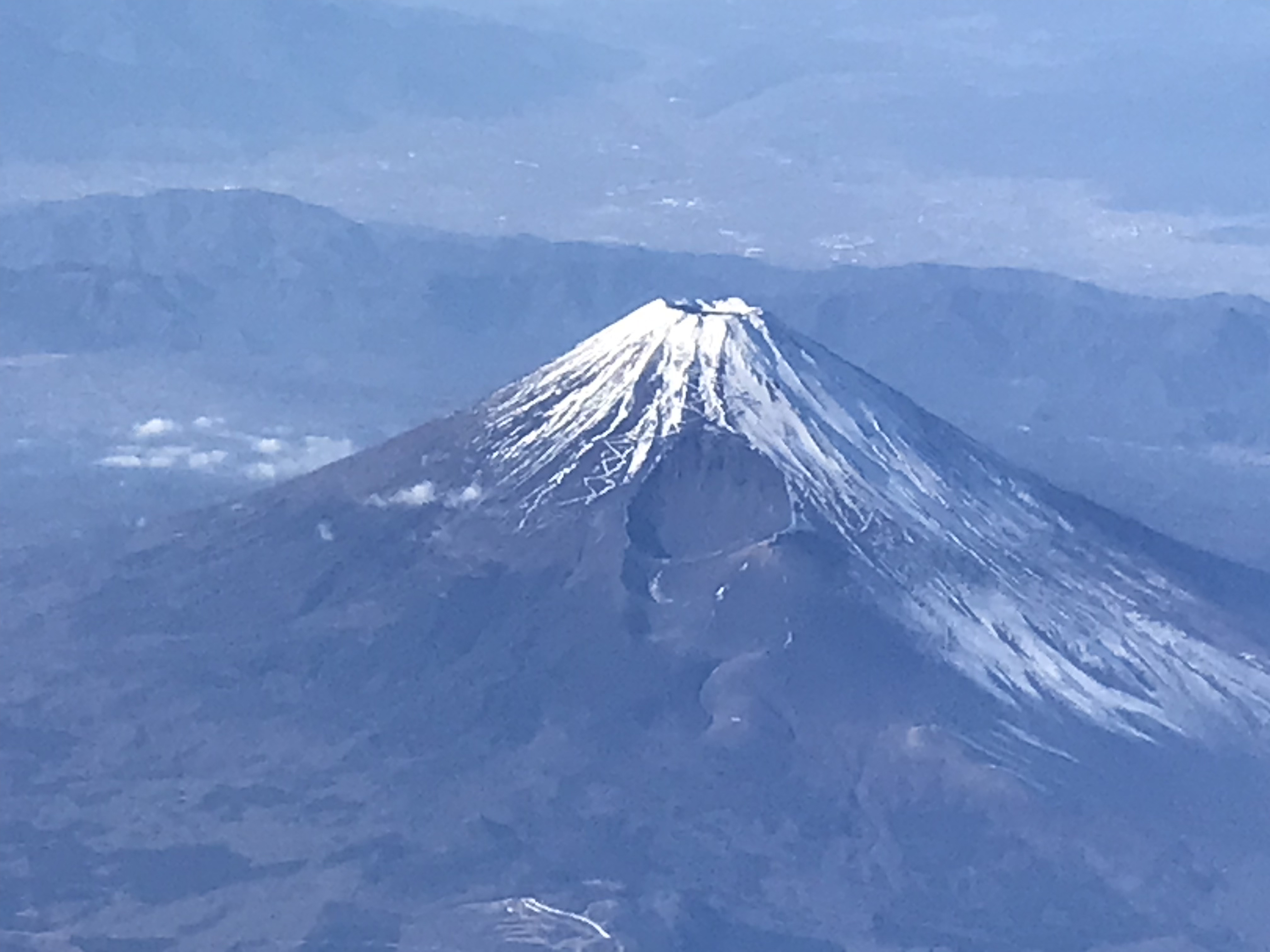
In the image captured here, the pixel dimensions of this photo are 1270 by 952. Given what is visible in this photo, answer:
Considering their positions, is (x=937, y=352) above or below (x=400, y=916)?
above

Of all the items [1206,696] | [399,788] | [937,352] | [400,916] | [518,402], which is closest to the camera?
[400,916]

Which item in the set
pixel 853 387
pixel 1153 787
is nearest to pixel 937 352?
pixel 853 387

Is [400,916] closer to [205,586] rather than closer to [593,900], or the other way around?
[593,900]

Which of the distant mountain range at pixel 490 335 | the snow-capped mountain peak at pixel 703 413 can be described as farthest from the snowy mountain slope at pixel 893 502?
the distant mountain range at pixel 490 335

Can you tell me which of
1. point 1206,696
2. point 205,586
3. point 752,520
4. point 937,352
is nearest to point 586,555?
point 752,520

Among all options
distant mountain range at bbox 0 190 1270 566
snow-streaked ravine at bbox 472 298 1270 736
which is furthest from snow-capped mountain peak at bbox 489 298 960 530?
distant mountain range at bbox 0 190 1270 566

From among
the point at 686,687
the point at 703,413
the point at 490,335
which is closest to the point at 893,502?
the point at 703,413

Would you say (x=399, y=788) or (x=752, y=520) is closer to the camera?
(x=399, y=788)

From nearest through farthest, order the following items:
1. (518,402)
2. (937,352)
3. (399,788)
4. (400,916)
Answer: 1. (400,916)
2. (399,788)
3. (518,402)
4. (937,352)

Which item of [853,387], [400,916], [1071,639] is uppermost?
[853,387]
